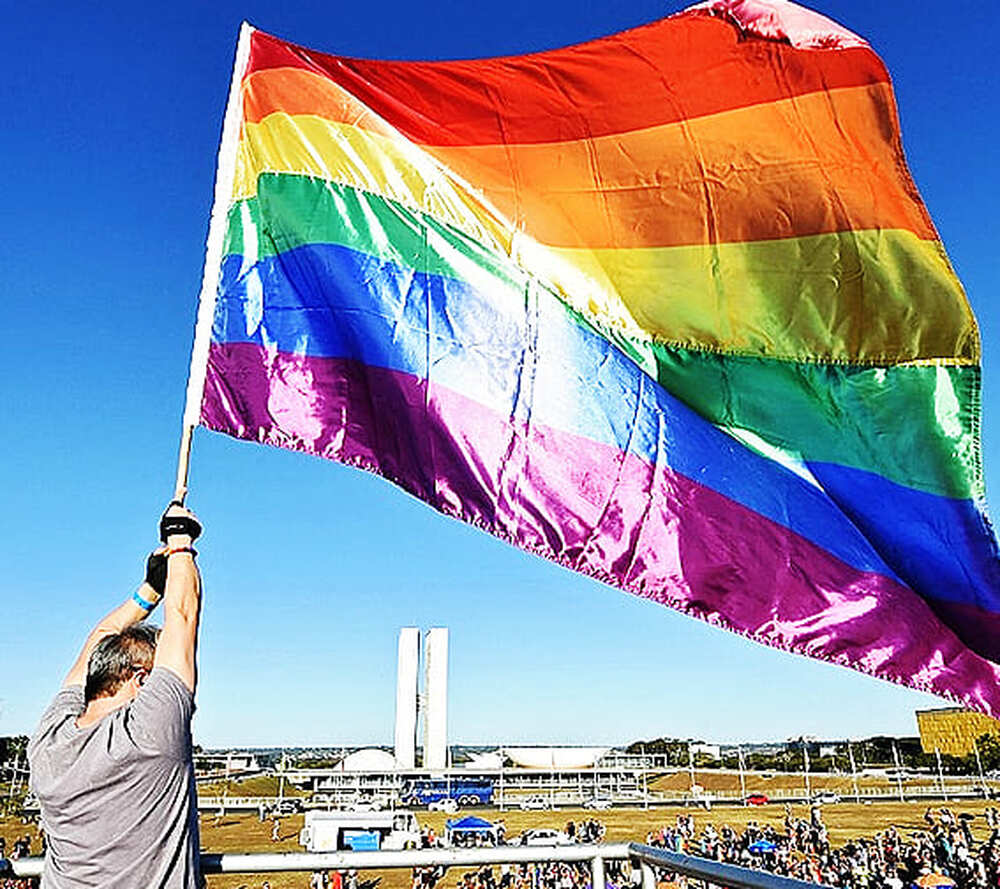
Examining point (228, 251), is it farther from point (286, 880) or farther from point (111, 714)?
point (286, 880)

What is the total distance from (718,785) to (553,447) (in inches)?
2442

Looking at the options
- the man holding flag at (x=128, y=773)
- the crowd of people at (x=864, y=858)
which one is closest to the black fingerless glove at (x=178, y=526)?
the man holding flag at (x=128, y=773)

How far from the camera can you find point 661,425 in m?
2.99

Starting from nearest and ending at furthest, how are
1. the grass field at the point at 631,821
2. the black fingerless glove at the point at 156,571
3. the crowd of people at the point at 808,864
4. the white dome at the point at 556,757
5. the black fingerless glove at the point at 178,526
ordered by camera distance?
the black fingerless glove at the point at 178,526 → the black fingerless glove at the point at 156,571 → the crowd of people at the point at 808,864 → the grass field at the point at 631,821 → the white dome at the point at 556,757

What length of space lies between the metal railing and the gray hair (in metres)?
0.51

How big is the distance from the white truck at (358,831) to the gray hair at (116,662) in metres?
19.2

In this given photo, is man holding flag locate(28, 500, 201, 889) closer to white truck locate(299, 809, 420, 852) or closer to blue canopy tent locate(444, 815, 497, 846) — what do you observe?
white truck locate(299, 809, 420, 852)

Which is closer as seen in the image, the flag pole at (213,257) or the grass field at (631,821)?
the flag pole at (213,257)

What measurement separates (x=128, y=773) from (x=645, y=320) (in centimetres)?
207

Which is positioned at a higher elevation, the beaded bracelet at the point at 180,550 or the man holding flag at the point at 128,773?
the beaded bracelet at the point at 180,550

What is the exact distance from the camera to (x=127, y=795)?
65.0 inches

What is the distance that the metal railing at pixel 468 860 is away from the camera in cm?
212

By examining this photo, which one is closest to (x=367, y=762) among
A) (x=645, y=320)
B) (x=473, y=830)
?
(x=473, y=830)

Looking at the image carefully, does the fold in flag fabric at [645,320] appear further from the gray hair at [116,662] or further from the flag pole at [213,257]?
the gray hair at [116,662]
